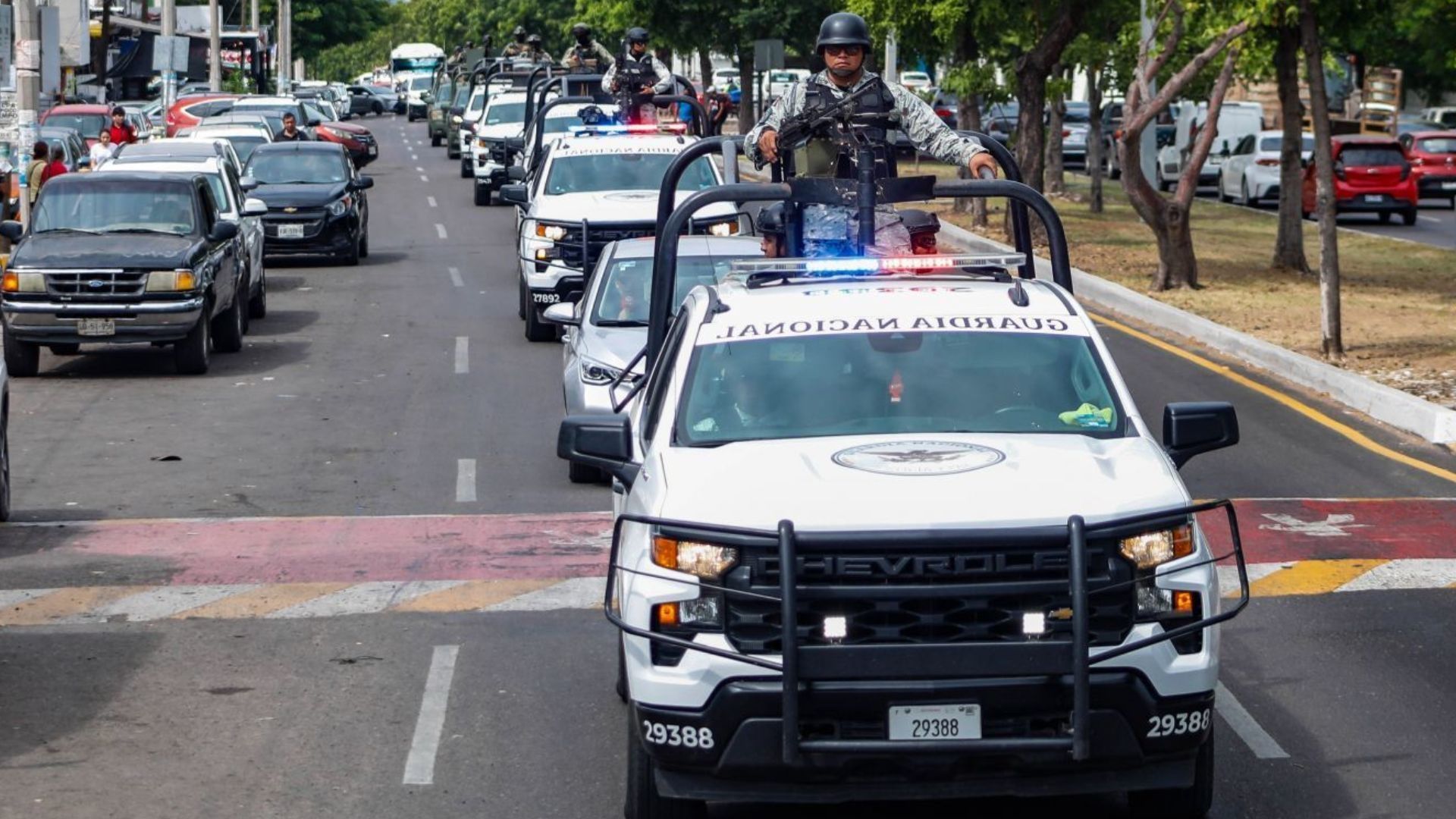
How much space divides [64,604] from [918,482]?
5.71 metres

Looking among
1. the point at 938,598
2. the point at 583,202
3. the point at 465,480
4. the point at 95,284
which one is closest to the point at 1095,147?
the point at 583,202

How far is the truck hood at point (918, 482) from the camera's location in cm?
610

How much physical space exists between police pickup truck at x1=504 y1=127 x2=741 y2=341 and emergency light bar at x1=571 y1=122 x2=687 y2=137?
4 cm

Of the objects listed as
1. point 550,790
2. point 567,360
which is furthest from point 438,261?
point 550,790

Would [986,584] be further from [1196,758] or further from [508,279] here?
[508,279]

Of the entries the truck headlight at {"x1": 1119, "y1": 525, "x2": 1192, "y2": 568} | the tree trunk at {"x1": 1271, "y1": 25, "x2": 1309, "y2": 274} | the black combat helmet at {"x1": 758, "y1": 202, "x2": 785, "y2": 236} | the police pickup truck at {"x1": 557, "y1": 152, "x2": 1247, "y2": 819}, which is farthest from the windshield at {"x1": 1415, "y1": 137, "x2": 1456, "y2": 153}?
the truck headlight at {"x1": 1119, "y1": 525, "x2": 1192, "y2": 568}

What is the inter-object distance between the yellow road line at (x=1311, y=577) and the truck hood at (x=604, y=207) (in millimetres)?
10802

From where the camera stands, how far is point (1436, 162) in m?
45.3

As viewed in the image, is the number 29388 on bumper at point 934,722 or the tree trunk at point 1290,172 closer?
the number 29388 on bumper at point 934,722

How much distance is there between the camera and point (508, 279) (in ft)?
90.9

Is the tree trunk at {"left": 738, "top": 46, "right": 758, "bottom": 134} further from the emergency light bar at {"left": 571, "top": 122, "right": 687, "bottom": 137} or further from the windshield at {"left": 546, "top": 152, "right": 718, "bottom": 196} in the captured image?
the windshield at {"left": 546, "top": 152, "right": 718, "bottom": 196}

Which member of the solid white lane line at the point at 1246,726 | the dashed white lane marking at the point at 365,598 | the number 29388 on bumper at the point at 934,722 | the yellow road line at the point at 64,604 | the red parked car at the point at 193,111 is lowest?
the yellow road line at the point at 64,604

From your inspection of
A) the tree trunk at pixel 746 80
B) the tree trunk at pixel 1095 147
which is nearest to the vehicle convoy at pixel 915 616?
the tree trunk at pixel 1095 147

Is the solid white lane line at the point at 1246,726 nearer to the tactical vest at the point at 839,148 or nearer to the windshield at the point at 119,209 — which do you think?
the tactical vest at the point at 839,148
